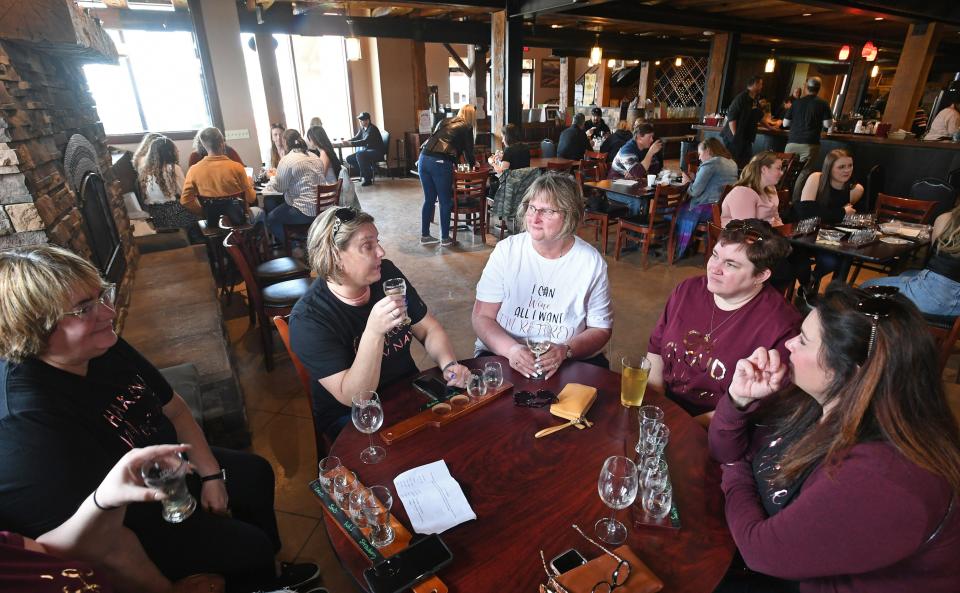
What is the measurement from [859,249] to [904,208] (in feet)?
5.24

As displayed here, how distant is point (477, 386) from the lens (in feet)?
5.61

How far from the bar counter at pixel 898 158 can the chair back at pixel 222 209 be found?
6937 millimetres

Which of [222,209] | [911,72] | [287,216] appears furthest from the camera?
[911,72]

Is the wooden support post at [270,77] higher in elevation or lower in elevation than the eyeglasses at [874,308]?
higher

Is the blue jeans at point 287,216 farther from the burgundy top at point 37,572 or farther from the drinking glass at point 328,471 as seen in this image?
the burgundy top at point 37,572

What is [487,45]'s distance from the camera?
10.6 m

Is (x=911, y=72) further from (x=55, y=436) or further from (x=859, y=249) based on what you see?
(x=55, y=436)

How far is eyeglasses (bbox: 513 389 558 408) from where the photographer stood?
1.64 m

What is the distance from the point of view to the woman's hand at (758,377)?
4.41 feet

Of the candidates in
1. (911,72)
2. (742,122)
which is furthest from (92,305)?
(911,72)

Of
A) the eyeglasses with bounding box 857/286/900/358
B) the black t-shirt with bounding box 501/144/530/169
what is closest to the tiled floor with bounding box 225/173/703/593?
the black t-shirt with bounding box 501/144/530/169

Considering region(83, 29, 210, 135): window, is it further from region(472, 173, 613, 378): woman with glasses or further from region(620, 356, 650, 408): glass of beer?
region(620, 356, 650, 408): glass of beer

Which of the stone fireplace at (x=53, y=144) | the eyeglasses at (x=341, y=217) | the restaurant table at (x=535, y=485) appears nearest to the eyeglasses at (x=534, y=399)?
the restaurant table at (x=535, y=485)

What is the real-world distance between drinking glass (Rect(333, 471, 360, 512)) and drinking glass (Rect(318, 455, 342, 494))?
2cm
